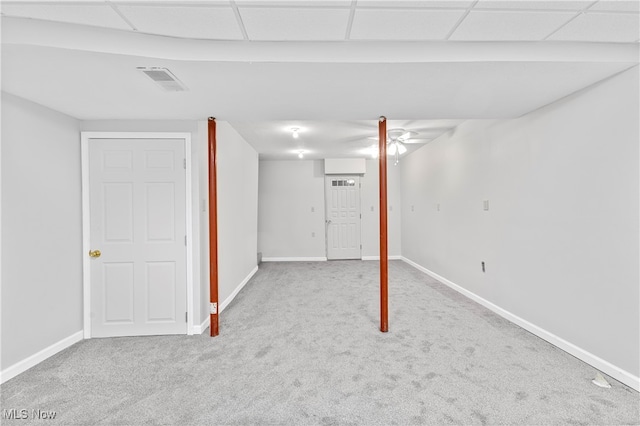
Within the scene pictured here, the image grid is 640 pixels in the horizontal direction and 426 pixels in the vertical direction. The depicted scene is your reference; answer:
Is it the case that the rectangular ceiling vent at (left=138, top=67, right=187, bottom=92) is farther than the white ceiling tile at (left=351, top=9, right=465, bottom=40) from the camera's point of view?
Yes

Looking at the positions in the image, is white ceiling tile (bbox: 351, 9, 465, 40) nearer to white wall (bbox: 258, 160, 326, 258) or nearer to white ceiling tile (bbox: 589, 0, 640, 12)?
white ceiling tile (bbox: 589, 0, 640, 12)

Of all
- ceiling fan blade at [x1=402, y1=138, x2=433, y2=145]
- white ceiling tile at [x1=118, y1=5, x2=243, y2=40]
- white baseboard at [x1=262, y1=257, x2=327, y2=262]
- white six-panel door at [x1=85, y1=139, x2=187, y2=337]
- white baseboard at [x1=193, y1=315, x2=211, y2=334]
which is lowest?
white baseboard at [x1=193, y1=315, x2=211, y2=334]

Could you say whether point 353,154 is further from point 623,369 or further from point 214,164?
point 623,369

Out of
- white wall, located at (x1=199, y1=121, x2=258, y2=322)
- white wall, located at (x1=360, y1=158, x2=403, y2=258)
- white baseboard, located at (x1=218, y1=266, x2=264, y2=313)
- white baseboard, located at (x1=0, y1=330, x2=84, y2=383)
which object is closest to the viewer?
white baseboard, located at (x1=0, y1=330, x2=84, y2=383)

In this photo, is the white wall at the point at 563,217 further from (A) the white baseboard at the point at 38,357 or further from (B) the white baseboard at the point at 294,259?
(A) the white baseboard at the point at 38,357

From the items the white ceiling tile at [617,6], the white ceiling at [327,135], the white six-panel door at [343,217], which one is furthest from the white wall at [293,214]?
the white ceiling tile at [617,6]

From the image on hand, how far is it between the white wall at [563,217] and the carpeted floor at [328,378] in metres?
0.36

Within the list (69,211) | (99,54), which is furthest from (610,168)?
(69,211)

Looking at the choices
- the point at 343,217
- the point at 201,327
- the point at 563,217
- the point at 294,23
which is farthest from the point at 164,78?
the point at 343,217

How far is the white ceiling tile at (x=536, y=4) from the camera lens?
4.99 ft

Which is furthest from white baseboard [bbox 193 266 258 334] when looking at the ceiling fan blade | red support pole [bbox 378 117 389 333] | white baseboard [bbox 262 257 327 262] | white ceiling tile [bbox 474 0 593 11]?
the ceiling fan blade

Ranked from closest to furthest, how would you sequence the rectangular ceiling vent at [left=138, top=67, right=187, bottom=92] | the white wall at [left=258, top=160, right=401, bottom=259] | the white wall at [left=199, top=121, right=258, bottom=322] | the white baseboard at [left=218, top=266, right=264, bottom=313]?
the rectangular ceiling vent at [left=138, top=67, right=187, bottom=92], the white wall at [left=199, top=121, right=258, bottom=322], the white baseboard at [left=218, top=266, right=264, bottom=313], the white wall at [left=258, top=160, right=401, bottom=259]

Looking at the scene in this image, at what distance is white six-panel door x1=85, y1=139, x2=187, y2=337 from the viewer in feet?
9.87

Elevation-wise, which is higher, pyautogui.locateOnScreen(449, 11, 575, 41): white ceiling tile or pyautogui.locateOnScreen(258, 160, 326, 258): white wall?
pyautogui.locateOnScreen(449, 11, 575, 41): white ceiling tile
